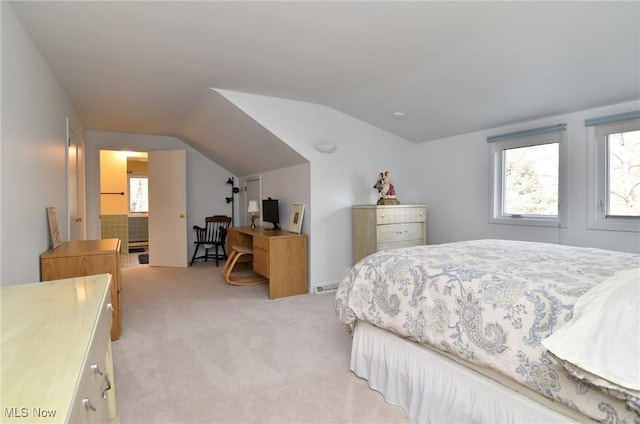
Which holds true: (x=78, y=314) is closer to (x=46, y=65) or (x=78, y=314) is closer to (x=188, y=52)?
(x=188, y=52)

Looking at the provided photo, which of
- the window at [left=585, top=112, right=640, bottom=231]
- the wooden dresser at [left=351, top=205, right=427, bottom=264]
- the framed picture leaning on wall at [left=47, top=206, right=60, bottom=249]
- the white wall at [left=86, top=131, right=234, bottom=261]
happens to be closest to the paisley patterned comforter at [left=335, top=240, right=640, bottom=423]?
the window at [left=585, top=112, right=640, bottom=231]

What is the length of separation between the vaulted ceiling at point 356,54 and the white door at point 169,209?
183 cm

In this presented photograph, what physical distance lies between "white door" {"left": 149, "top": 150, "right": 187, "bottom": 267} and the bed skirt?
4413 mm

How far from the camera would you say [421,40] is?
7.82 feet

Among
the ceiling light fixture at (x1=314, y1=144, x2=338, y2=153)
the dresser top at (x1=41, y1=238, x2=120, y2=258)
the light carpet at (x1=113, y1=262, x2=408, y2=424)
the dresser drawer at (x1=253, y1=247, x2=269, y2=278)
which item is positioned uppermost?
the ceiling light fixture at (x1=314, y1=144, x2=338, y2=153)

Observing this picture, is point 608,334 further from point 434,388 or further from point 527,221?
point 527,221

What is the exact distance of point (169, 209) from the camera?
5711 mm

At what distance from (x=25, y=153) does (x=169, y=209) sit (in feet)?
12.1

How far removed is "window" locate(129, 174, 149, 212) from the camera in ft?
28.6

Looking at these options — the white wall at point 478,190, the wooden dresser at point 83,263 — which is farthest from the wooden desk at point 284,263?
the white wall at point 478,190

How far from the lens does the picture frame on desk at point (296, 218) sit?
4152mm

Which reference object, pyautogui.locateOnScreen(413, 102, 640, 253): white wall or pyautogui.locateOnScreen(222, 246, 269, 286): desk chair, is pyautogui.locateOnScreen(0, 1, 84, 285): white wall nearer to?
pyautogui.locateOnScreen(222, 246, 269, 286): desk chair

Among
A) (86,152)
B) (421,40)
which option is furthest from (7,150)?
(86,152)

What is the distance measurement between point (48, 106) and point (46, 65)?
33 centimetres
